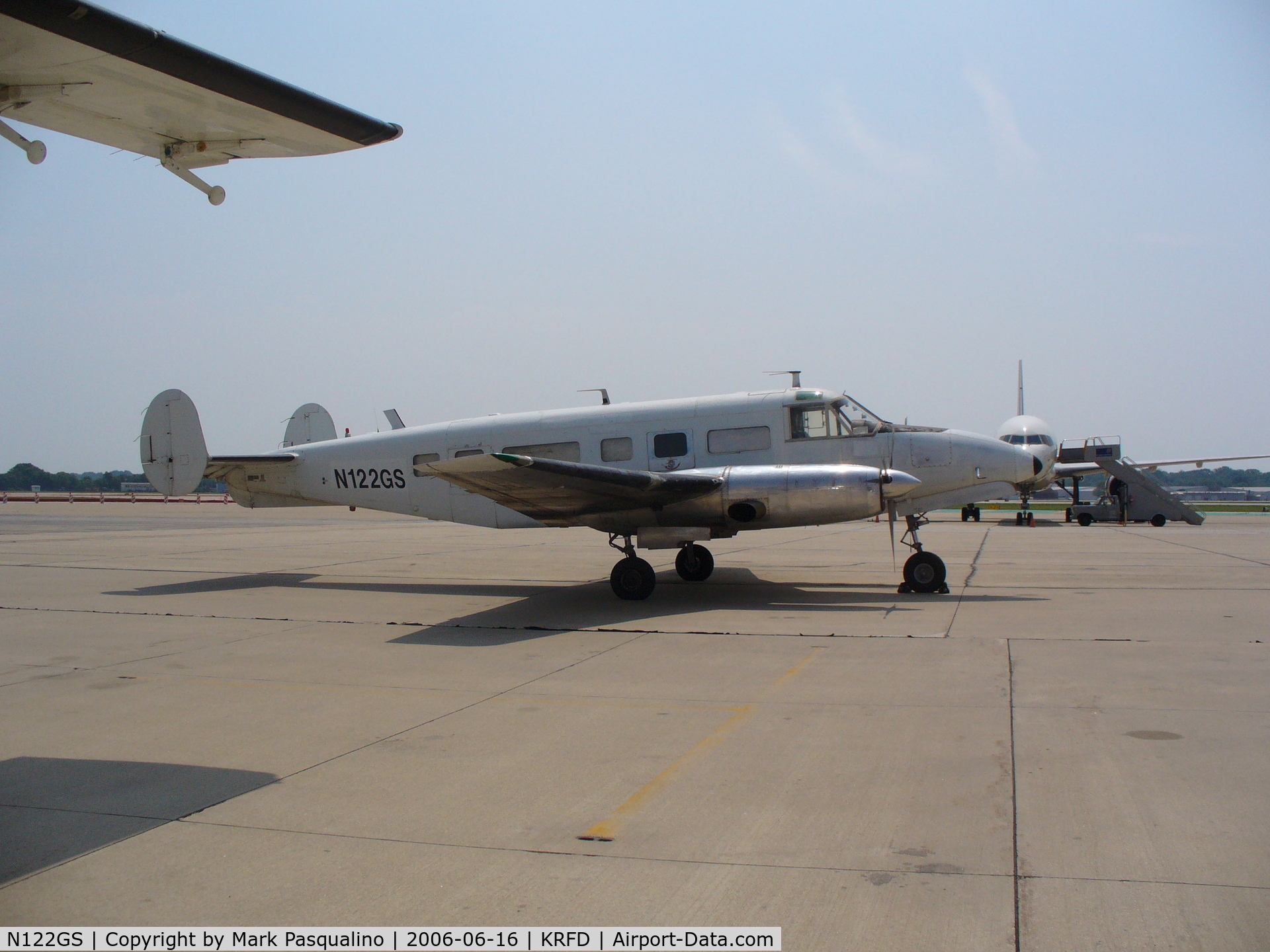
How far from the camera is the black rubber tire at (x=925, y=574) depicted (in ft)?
43.3

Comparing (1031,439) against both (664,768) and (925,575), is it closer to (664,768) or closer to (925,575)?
(925,575)

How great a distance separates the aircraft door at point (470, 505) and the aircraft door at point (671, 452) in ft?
9.72

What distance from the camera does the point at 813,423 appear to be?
14.2 meters

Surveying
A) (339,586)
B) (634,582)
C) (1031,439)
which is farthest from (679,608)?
(1031,439)

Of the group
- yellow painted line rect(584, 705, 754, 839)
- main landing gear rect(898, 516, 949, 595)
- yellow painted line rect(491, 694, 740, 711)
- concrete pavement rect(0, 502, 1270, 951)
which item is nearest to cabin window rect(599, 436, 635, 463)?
concrete pavement rect(0, 502, 1270, 951)

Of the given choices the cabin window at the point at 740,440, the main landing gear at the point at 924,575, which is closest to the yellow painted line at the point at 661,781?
the main landing gear at the point at 924,575

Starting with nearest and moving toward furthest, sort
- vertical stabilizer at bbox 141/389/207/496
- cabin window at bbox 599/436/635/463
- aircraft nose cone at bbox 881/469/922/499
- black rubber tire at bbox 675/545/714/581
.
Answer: aircraft nose cone at bbox 881/469/922/499 → cabin window at bbox 599/436/635/463 → black rubber tire at bbox 675/545/714/581 → vertical stabilizer at bbox 141/389/207/496

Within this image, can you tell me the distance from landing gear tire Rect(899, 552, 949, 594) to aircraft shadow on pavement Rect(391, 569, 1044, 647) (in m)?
0.23

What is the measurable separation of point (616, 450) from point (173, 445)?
8.37m

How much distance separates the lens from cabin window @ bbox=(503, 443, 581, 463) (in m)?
15.5

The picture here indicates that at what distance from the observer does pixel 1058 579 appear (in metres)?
15.1

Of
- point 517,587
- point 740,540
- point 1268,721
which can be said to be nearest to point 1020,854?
point 1268,721

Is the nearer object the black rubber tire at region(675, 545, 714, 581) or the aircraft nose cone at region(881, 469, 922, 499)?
the aircraft nose cone at region(881, 469, 922, 499)

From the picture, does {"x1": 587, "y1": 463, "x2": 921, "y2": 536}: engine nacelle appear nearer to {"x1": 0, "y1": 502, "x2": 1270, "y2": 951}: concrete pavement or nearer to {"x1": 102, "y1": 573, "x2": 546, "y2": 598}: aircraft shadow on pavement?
{"x1": 0, "y1": 502, "x2": 1270, "y2": 951}: concrete pavement
